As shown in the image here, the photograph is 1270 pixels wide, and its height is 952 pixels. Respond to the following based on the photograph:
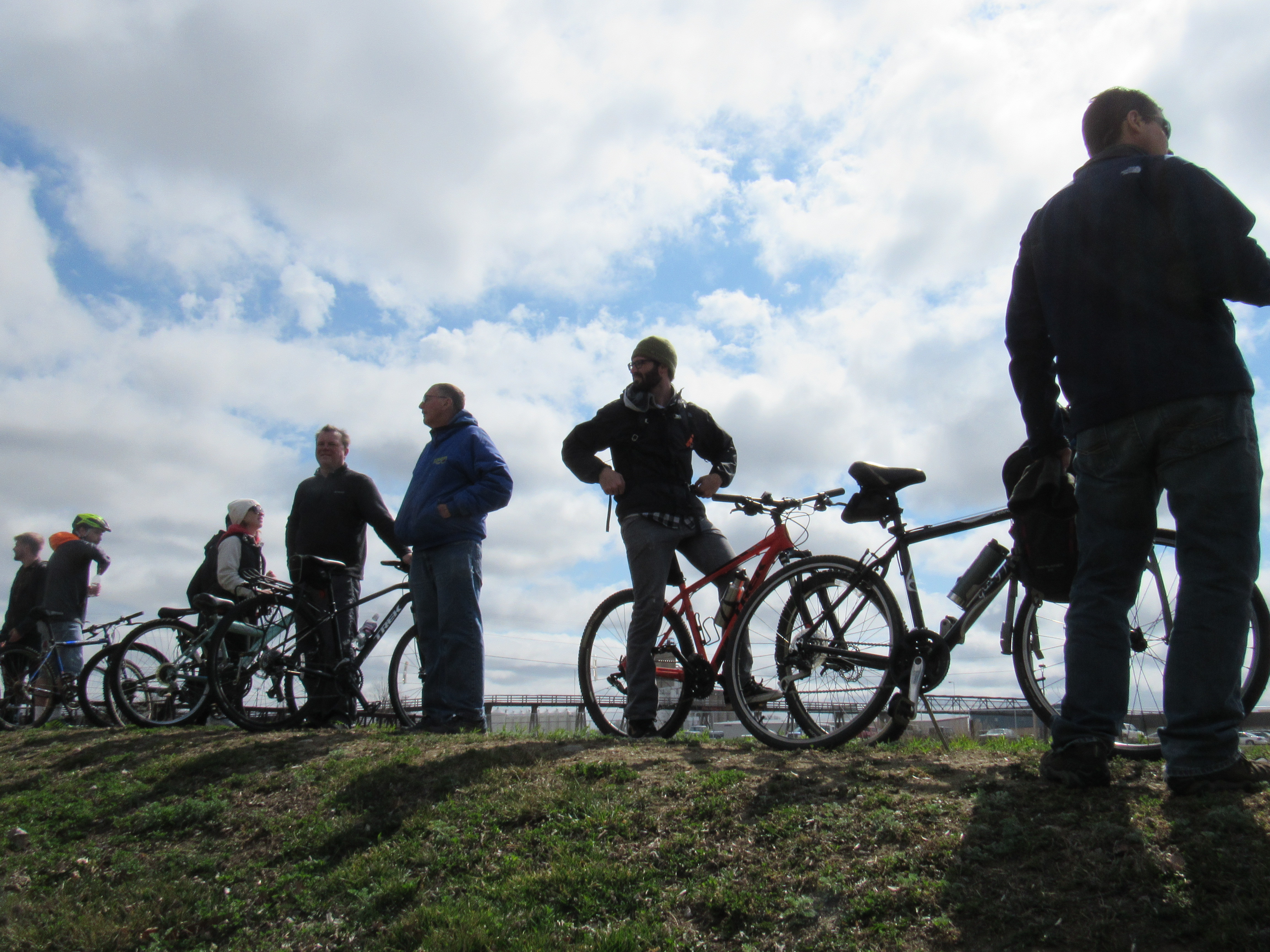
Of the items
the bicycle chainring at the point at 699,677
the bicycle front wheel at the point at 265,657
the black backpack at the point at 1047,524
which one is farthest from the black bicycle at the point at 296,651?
the black backpack at the point at 1047,524

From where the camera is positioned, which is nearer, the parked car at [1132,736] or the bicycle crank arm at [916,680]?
the parked car at [1132,736]

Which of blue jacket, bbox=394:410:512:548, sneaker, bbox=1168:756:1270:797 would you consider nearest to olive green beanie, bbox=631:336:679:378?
blue jacket, bbox=394:410:512:548

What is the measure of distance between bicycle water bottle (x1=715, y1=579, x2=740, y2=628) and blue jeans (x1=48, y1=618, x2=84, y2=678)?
7191 mm

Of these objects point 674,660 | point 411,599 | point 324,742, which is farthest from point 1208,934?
point 411,599

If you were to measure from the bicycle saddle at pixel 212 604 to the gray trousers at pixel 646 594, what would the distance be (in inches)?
146

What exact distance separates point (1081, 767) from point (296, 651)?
5.79 metres

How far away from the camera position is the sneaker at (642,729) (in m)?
5.71

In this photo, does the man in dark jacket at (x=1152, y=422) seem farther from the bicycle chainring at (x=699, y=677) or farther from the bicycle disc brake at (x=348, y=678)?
the bicycle disc brake at (x=348, y=678)

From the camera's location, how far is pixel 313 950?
2969 mm

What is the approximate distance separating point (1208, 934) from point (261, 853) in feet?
10.8

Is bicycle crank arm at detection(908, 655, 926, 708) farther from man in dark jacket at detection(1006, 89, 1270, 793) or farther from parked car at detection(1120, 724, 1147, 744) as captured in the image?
man in dark jacket at detection(1006, 89, 1270, 793)

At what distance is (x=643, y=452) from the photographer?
597 centimetres

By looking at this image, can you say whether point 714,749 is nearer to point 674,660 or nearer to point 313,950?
point 674,660

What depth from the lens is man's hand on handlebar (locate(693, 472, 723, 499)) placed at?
5941 millimetres
